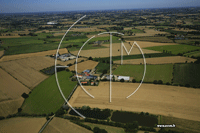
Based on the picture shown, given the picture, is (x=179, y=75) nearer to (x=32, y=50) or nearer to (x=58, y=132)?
(x=58, y=132)

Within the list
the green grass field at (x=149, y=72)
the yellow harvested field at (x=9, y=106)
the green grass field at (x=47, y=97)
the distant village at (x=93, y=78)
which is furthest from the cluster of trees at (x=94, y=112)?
the green grass field at (x=149, y=72)

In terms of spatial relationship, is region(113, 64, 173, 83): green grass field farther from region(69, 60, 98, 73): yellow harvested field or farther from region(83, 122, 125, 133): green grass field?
region(83, 122, 125, 133): green grass field

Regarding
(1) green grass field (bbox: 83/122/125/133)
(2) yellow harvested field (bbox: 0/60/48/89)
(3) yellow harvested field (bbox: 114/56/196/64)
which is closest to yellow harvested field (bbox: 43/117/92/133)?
(1) green grass field (bbox: 83/122/125/133)

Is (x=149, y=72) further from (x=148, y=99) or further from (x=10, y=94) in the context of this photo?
(x=10, y=94)

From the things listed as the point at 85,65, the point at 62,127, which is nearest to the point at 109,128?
the point at 62,127

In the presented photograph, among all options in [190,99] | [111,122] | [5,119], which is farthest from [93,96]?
[190,99]
